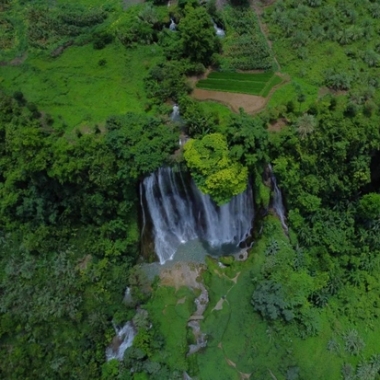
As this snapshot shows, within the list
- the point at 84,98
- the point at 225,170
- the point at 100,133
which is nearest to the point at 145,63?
the point at 84,98

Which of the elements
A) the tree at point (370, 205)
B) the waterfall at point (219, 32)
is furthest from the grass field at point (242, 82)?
the tree at point (370, 205)

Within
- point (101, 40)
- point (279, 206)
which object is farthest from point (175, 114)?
point (279, 206)

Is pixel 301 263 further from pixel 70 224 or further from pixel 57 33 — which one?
pixel 57 33

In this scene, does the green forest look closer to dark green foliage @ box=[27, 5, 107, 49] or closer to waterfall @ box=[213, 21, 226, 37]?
waterfall @ box=[213, 21, 226, 37]

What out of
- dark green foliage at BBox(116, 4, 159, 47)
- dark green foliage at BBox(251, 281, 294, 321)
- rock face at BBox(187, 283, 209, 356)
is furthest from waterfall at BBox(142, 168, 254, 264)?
dark green foliage at BBox(116, 4, 159, 47)

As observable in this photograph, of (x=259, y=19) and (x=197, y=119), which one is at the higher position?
(x=259, y=19)

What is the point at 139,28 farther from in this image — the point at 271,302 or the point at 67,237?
the point at 271,302

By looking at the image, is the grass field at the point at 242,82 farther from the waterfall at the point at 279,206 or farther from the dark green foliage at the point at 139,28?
the waterfall at the point at 279,206
